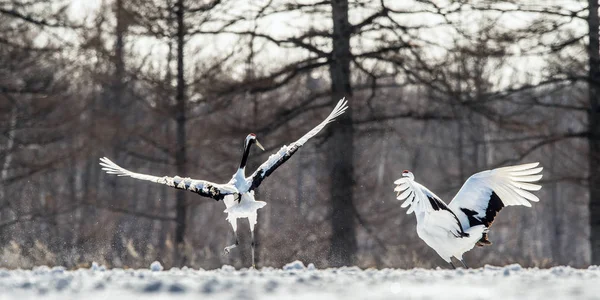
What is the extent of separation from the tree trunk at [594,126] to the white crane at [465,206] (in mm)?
8591

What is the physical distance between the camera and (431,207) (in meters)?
12.9

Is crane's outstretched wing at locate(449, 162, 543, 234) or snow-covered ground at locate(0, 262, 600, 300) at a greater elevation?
crane's outstretched wing at locate(449, 162, 543, 234)

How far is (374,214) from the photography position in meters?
23.9

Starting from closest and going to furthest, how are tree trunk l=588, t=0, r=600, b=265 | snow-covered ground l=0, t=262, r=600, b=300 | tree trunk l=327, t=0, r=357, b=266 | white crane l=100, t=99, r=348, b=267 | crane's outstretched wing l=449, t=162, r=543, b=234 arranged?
1. snow-covered ground l=0, t=262, r=600, b=300
2. white crane l=100, t=99, r=348, b=267
3. crane's outstretched wing l=449, t=162, r=543, b=234
4. tree trunk l=588, t=0, r=600, b=265
5. tree trunk l=327, t=0, r=357, b=266

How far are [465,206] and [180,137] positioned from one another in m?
12.2

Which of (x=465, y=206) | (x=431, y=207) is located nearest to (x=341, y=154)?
(x=465, y=206)

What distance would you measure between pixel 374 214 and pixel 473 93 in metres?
3.43

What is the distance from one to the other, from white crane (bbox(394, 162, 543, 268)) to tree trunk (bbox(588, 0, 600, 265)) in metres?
8.59

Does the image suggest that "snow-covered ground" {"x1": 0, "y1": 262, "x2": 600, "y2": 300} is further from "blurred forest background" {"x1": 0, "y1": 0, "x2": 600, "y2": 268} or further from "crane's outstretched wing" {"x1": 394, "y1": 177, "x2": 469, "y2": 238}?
"blurred forest background" {"x1": 0, "y1": 0, "x2": 600, "y2": 268}

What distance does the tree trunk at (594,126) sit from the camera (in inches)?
872

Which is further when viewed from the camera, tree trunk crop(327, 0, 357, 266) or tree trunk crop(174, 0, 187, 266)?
tree trunk crop(174, 0, 187, 266)

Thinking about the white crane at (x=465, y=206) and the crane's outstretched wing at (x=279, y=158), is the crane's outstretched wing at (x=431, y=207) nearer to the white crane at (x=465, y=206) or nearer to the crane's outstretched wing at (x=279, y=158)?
the white crane at (x=465, y=206)

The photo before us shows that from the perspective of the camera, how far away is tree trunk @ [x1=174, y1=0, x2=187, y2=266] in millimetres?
23625

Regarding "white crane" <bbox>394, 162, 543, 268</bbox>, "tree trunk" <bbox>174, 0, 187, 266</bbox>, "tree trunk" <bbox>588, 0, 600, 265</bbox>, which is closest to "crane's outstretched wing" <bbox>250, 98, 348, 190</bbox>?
"white crane" <bbox>394, 162, 543, 268</bbox>
